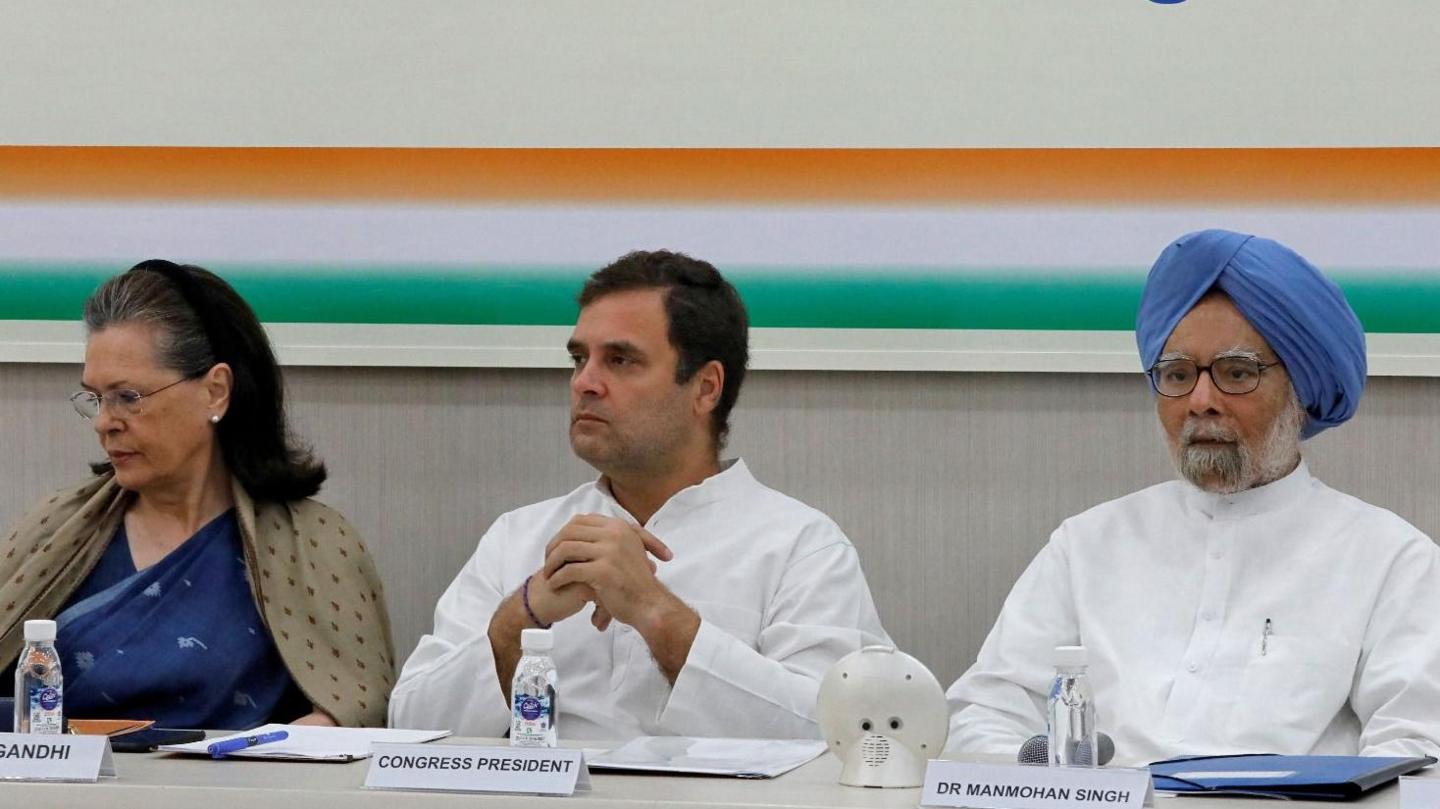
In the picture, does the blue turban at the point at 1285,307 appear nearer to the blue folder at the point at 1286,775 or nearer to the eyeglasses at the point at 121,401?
the blue folder at the point at 1286,775

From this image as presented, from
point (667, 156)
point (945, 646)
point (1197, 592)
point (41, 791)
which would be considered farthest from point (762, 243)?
point (41, 791)

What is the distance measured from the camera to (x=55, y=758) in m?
1.72

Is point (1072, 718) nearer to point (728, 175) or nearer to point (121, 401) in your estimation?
point (728, 175)

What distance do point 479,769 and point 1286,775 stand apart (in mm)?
796

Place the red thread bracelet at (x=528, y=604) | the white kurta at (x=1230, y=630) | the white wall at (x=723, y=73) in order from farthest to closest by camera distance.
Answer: the white wall at (x=723, y=73), the red thread bracelet at (x=528, y=604), the white kurta at (x=1230, y=630)

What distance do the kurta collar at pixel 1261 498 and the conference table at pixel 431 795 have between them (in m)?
0.80

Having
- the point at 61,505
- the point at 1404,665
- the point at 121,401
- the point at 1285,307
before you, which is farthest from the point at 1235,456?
the point at 61,505

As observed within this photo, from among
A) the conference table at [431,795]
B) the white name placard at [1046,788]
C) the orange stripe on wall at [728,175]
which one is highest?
the orange stripe on wall at [728,175]

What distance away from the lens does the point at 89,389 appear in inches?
108

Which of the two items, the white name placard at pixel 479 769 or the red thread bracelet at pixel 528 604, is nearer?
the white name placard at pixel 479 769

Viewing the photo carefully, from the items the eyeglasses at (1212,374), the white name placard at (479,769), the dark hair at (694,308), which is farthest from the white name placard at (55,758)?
the eyeglasses at (1212,374)

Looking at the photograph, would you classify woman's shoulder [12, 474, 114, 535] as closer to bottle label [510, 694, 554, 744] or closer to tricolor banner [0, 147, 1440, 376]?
tricolor banner [0, 147, 1440, 376]

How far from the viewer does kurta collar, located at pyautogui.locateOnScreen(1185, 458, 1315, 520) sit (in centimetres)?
246

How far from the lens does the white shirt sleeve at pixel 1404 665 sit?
2150 millimetres
